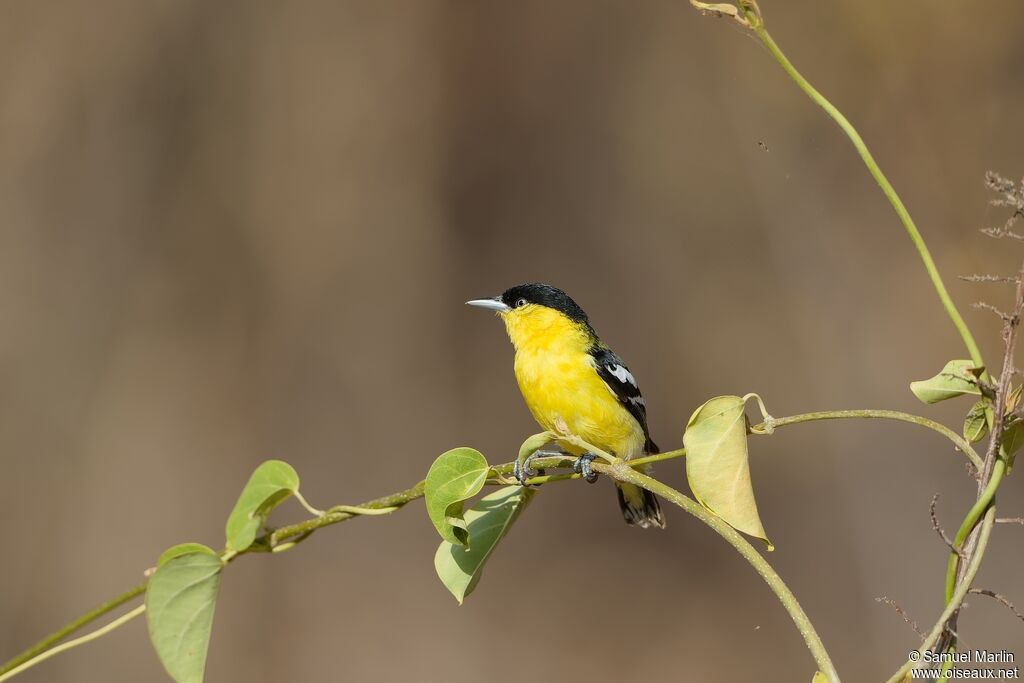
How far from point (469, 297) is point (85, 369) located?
3.12 meters

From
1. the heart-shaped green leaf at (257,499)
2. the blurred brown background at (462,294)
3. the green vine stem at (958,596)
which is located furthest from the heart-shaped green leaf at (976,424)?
the blurred brown background at (462,294)

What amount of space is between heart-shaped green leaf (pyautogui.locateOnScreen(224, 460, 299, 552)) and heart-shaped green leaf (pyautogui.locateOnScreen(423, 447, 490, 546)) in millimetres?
214

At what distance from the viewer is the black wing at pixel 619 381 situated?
376cm

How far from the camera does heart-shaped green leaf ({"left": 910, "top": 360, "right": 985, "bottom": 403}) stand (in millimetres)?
1345

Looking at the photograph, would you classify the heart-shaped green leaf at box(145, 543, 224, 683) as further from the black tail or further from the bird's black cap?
the black tail

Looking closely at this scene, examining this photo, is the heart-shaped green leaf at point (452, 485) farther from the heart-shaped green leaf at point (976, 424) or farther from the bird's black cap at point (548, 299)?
the bird's black cap at point (548, 299)

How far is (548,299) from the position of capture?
4039 millimetres

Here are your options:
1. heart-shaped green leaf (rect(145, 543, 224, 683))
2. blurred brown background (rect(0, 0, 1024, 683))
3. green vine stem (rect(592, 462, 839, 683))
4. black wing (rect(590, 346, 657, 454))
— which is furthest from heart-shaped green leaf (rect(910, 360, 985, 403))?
blurred brown background (rect(0, 0, 1024, 683))

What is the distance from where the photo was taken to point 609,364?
387 cm

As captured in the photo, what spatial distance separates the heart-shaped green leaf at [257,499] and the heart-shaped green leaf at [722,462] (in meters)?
0.61

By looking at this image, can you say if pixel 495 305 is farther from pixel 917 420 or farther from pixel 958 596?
pixel 958 596

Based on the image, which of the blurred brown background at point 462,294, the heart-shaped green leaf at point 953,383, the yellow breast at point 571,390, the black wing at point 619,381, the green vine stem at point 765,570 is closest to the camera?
the green vine stem at point 765,570

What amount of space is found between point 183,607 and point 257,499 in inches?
7.6

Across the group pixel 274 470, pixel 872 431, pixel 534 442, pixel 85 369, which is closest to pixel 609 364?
pixel 534 442
